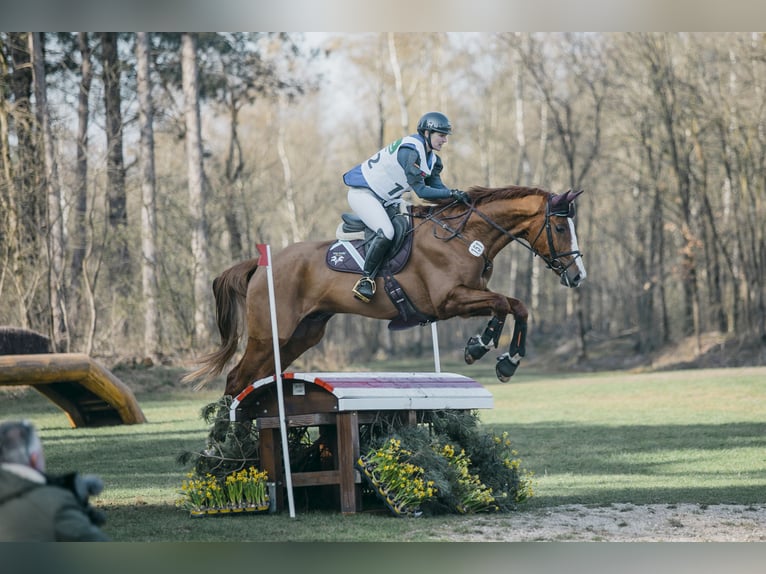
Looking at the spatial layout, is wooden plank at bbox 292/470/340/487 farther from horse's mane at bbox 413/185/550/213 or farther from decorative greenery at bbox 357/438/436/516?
horse's mane at bbox 413/185/550/213

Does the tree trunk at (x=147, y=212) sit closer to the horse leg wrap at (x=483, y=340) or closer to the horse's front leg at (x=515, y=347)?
the horse leg wrap at (x=483, y=340)

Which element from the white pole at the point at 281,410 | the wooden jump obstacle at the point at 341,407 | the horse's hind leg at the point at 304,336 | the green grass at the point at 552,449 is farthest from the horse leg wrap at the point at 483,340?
the horse's hind leg at the point at 304,336

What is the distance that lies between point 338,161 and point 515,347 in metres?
22.8

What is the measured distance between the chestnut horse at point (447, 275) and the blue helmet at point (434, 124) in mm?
429

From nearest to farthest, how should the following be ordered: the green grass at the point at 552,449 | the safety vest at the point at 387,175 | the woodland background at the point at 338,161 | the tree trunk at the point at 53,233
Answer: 1. the green grass at the point at 552,449
2. the safety vest at the point at 387,175
3. the tree trunk at the point at 53,233
4. the woodland background at the point at 338,161

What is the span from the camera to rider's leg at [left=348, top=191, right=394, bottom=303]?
5.88 meters

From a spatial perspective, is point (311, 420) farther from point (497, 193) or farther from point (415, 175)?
point (497, 193)

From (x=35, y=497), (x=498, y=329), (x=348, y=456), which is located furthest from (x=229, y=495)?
(x=35, y=497)

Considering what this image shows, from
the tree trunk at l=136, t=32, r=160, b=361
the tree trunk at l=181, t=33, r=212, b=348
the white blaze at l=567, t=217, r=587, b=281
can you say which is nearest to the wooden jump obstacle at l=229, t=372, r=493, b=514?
the white blaze at l=567, t=217, r=587, b=281

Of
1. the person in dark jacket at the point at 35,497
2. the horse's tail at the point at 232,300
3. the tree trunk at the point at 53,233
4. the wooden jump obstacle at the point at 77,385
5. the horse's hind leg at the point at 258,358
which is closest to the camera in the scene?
the person in dark jacket at the point at 35,497

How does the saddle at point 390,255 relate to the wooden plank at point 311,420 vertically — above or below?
above

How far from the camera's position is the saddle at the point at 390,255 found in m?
5.95
